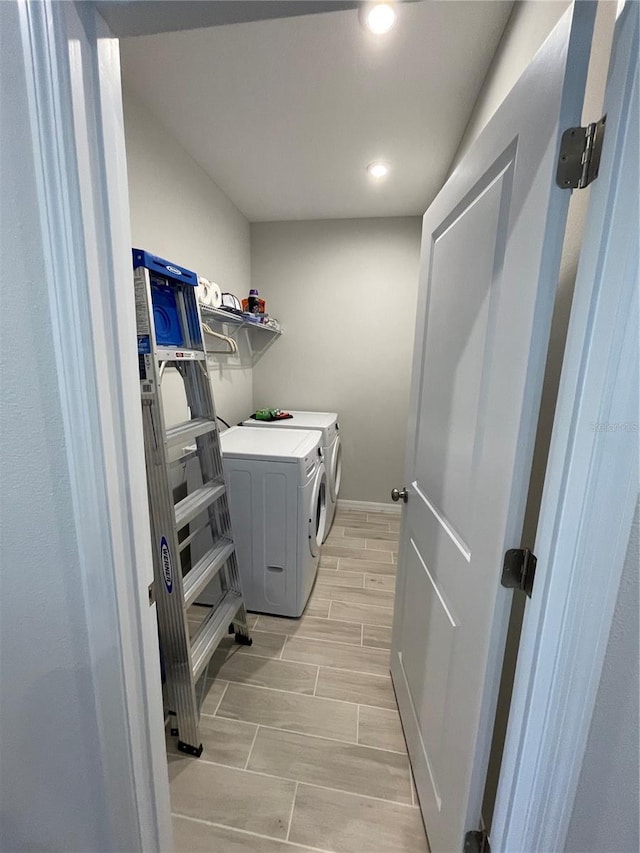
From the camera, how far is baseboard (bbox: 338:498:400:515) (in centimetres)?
343

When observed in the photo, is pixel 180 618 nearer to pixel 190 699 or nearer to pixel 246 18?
pixel 190 699

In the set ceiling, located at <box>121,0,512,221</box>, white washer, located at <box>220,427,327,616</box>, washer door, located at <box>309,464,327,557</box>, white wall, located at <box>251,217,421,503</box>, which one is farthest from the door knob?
white wall, located at <box>251,217,421,503</box>

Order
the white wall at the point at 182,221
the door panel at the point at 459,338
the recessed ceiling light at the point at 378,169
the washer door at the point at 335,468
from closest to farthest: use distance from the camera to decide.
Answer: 1. the door panel at the point at 459,338
2. the white wall at the point at 182,221
3. the recessed ceiling light at the point at 378,169
4. the washer door at the point at 335,468

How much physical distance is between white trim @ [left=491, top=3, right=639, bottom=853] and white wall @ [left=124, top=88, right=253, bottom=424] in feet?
6.02

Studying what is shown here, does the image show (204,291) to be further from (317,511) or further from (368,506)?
(368,506)

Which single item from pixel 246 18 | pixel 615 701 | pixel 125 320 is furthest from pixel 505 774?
pixel 246 18

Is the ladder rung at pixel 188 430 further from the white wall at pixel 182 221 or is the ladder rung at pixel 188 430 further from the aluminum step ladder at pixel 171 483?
the white wall at pixel 182 221

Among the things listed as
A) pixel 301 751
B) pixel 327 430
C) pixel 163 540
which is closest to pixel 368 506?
pixel 327 430

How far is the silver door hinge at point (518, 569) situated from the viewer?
0.65 metres

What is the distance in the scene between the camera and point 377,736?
4.53 ft

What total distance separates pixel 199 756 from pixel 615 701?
1.41 metres

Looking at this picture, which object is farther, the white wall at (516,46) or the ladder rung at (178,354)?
the ladder rung at (178,354)

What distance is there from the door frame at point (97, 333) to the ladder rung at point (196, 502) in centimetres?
51

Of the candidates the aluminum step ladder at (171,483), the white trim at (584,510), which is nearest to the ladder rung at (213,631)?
the aluminum step ladder at (171,483)
